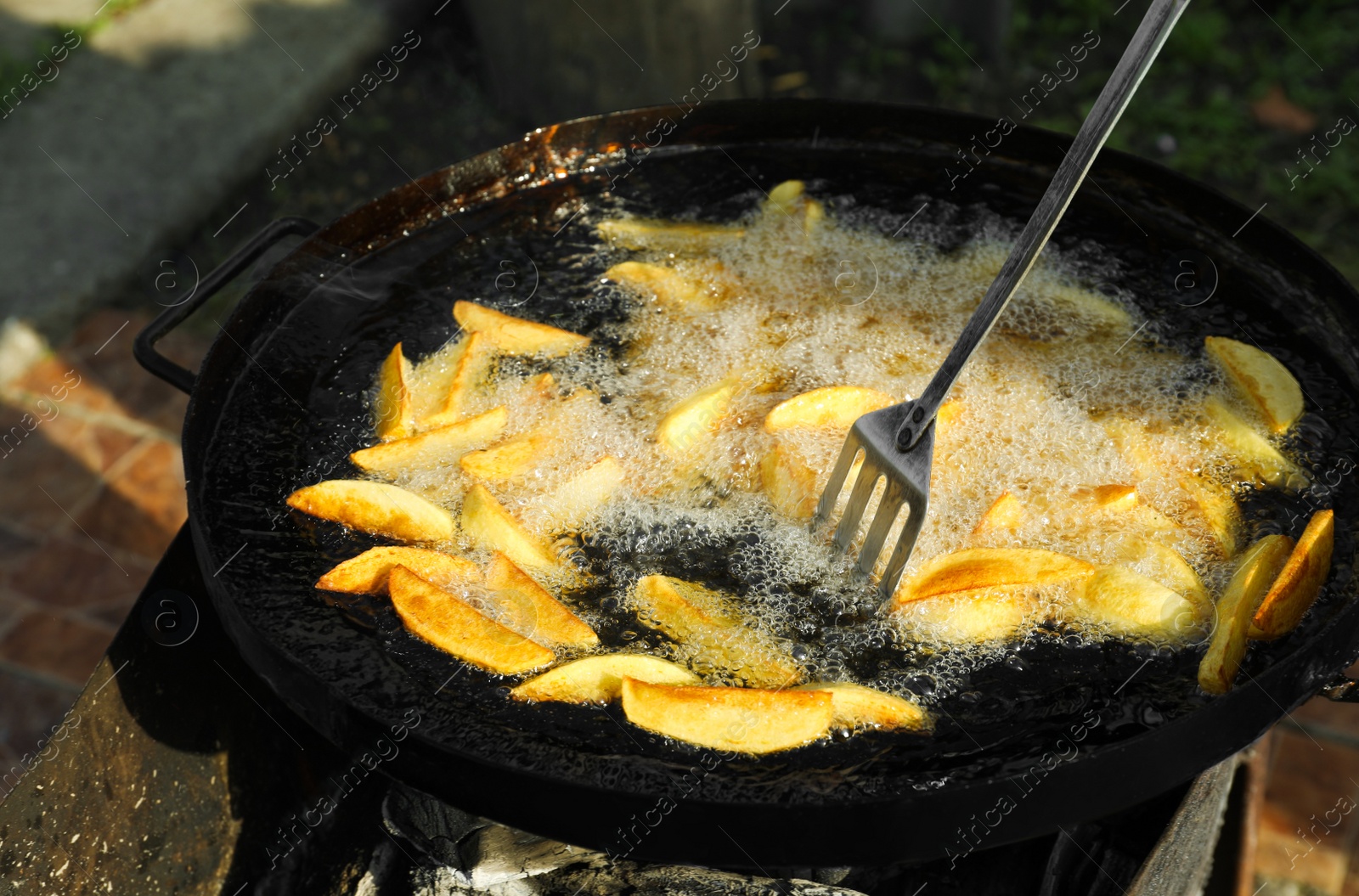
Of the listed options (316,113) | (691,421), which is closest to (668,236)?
(691,421)

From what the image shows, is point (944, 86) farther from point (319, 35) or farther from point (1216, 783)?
point (1216, 783)

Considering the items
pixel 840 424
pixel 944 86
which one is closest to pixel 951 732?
pixel 840 424

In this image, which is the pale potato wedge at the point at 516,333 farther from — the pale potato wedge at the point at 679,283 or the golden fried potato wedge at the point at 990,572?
the golden fried potato wedge at the point at 990,572

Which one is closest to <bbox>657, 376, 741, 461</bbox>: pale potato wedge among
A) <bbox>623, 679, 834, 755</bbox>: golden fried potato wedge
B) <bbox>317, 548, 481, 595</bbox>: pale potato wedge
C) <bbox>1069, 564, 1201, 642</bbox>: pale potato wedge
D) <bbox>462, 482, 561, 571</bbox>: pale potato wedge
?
<bbox>462, 482, 561, 571</bbox>: pale potato wedge

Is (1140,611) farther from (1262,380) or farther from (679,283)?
(679,283)

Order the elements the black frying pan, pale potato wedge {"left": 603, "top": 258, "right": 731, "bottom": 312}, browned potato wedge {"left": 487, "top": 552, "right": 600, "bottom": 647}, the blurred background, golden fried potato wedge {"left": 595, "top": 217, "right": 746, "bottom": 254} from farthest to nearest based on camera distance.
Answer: the blurred background
golden fried potato wedge {"left": 595, "top": 217, "right": 746, "bottom": 254}
pale potato wedge {"left": 603, "top": 258, "right": 731, "bottom": 312}
browned potato wedge {"left": 487, "top": 552, "right": 600, "bottom": 647}
the black frying pan

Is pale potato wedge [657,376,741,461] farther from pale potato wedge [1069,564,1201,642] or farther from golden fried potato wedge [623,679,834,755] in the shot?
pale potato wedge [1069,564,1201,642]
